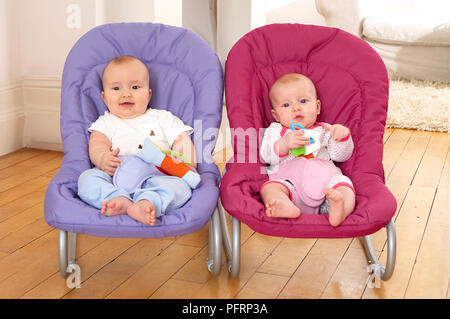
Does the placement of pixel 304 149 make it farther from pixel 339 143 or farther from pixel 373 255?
pixel 373 255

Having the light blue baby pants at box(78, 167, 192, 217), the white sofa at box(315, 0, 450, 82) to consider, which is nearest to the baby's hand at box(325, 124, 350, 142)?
the light blue baby pants at box(78, 167, 192, 217)

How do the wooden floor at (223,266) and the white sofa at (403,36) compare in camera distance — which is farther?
the white sofa at (403,36)

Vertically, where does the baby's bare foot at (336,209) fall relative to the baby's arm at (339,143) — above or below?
below

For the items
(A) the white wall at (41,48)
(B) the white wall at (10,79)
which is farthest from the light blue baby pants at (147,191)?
(B) the white wall at (10,79)

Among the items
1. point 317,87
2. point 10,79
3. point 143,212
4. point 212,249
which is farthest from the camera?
point 10,79

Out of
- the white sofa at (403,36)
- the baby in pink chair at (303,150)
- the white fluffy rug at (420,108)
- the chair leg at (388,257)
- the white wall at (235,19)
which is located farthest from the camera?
the white sofa at (403,36)

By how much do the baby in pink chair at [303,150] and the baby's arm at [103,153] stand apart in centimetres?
49

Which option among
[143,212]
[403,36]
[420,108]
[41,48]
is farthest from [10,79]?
[403,36]

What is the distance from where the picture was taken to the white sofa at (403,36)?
445 cm

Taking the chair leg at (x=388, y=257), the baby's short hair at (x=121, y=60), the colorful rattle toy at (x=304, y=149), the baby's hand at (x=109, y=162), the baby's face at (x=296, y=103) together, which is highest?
the baby's short hair at (x=121, y=60)

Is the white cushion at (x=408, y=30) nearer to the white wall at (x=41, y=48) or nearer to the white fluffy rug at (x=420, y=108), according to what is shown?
the white fluffy rug at (x=420, y=108)

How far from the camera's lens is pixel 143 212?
5.74ft

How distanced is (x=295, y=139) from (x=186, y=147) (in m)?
0.38

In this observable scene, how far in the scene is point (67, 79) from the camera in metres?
2.17
